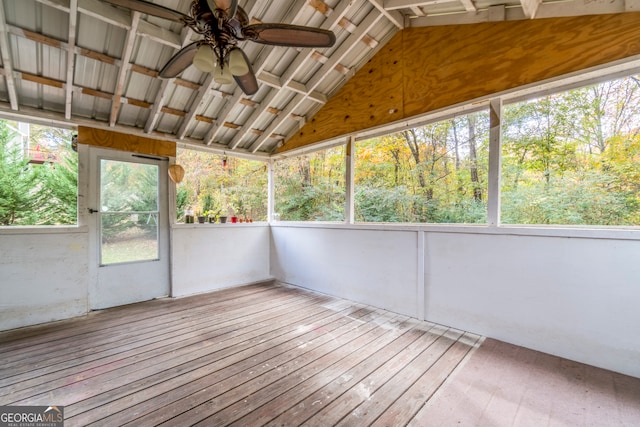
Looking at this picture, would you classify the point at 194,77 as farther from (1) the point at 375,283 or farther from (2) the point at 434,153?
(1) the point at 375,283

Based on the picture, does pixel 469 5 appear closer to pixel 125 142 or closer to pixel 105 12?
pixel 105 12

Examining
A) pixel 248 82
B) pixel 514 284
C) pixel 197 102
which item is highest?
pixel 197 102

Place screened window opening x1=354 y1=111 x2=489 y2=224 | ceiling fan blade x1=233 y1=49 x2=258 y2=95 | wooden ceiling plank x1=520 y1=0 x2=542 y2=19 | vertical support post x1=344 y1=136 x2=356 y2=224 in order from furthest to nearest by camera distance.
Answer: vertical support post x1=344 y1=136 x2=356 y2=224
screened window opening x1=354 y1=111 x2=489 y2=224
wooden ceiling plank x1=520 y1=0 x2=542 y2=19
ceiling fan blade x1=233 y1=49 x2=258 y2=95

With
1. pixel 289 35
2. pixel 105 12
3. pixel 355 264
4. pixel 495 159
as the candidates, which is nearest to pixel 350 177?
pixel 355 264

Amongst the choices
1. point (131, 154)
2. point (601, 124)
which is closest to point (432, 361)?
point (601, 124)

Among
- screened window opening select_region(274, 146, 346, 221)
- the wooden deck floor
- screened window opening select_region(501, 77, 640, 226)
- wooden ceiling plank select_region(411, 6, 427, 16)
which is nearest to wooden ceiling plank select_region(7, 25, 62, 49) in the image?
the wooden deck floor

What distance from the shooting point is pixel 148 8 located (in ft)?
5.50

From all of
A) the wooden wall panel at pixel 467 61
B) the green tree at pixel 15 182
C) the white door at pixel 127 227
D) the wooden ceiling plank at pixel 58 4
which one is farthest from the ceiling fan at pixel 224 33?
the green tree at pixel 15 182

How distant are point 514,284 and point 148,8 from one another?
3.69m

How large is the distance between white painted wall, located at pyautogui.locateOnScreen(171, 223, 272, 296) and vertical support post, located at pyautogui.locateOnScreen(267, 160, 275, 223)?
0.32 metres

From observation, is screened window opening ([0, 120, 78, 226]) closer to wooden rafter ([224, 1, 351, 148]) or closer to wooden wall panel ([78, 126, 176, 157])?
wooden wall panel ([78, 126, 176, 157])

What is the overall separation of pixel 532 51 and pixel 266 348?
379cm

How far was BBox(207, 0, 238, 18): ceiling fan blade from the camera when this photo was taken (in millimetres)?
1563

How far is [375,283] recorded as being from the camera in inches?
149
